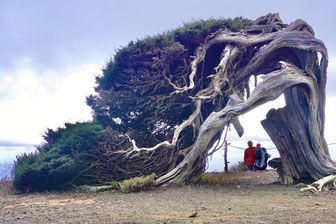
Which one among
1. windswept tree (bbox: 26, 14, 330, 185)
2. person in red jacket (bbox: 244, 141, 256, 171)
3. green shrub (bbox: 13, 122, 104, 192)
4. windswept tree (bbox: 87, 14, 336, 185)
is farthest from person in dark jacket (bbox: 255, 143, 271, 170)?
green shrub (bbox: 13, 122, 104, 192)

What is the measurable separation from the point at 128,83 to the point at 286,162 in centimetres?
646

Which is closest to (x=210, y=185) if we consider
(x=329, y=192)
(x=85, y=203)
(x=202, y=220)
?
(x=329, y=192)

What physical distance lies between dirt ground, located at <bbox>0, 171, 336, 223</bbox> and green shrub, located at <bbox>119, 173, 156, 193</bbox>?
29 centimetres

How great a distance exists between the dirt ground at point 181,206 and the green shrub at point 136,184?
29cm

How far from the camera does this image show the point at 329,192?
853cm

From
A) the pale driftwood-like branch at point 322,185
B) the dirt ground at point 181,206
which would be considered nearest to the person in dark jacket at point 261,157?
the dirt ground at point 181,206

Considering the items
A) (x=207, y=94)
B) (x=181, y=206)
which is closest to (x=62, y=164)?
(x=181, y=206)

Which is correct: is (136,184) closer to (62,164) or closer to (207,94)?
(62,164)

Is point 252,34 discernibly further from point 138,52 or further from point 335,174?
point 335,174

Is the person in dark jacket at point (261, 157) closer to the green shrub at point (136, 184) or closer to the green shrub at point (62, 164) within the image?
the green shrub at point (136, 184)

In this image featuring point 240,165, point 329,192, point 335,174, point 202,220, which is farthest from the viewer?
point 240,165

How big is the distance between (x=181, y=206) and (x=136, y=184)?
263 cm

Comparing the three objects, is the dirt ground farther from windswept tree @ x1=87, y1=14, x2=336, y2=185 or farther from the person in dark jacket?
the person in dark jacket

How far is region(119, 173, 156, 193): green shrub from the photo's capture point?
8.89 m
